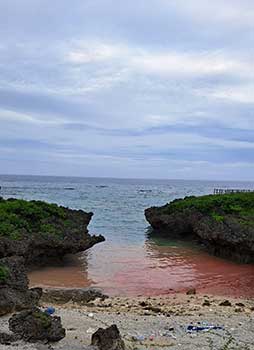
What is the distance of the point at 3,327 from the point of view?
30.3 feet

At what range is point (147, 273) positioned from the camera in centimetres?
1991

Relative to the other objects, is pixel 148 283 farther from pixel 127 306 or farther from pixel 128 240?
pixel 128 240

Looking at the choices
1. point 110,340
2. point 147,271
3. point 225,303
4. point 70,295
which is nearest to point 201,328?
point 110,340

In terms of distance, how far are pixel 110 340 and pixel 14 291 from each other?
4095mm

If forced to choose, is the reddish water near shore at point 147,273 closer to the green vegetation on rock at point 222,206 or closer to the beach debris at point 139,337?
the green vegetation on rock at point 222,206

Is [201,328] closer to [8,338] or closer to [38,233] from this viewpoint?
[8,338]

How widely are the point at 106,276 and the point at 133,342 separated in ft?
34.2

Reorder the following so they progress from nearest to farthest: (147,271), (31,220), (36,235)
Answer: (147,271)
(36,235)
(31,220)

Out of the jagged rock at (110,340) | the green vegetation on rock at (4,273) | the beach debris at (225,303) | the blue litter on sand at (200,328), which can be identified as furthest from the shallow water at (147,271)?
the jagged rock at (110,340)

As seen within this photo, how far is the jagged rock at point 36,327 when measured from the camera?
8.41m

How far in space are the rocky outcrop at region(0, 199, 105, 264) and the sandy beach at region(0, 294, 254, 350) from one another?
5.72 metres

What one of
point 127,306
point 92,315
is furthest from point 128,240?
point 92,315

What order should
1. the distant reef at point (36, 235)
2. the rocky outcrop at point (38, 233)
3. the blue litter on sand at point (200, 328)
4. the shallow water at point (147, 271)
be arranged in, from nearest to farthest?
the blue litter on sand at point (200, 328) → the shallow water at point (147, 271) → the distant reef at point (36, 235) → the rocky outcrop at point (38, 233)

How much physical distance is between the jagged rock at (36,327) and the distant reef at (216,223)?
1552 centimetres
